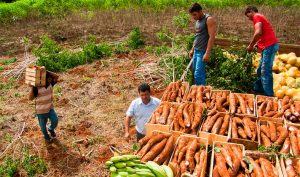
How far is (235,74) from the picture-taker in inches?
293

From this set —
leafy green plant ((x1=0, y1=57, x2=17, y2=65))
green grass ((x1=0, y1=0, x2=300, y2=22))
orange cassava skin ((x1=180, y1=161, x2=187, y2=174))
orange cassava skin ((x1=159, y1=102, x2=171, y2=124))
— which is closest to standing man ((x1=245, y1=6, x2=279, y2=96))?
orange cassava skin ((x1=159, y1=102, x2=171, y2=124))

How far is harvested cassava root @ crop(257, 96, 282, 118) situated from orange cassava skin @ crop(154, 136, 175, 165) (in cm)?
156

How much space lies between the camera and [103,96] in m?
8.77

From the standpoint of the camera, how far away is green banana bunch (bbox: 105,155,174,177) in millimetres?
3604

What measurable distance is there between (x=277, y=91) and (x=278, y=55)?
59.7 inches

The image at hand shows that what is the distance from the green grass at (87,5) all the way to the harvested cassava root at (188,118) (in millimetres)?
11928

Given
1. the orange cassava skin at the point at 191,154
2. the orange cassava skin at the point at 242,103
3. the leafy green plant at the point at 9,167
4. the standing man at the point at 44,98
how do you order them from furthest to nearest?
the standing man at the point at 44,98
the leafy green plant at the point at 9,167
the orange cassava skin at the point at 242,103
the orange cassava skin at the point at 191,154

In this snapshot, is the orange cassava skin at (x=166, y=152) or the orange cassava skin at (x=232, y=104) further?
the orange cassava skin at (x=232, y=104)

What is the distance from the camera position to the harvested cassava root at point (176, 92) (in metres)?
5.75

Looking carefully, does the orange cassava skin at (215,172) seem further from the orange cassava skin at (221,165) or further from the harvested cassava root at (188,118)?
the harvested cassava root at (188,118)

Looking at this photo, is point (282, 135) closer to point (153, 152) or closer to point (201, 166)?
point (201, 166)

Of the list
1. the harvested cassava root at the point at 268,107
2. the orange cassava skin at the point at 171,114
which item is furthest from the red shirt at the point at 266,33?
the orange cassava skin at the point at 171,114

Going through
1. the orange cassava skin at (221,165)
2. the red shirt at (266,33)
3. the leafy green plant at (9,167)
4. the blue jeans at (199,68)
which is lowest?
the leafy green plant at (9,167)

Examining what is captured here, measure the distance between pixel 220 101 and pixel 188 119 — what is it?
804 millimetres
